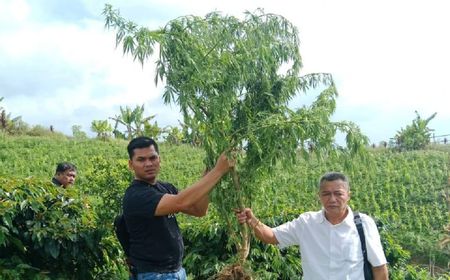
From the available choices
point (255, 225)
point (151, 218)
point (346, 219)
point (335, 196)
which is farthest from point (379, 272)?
point (151, 218)

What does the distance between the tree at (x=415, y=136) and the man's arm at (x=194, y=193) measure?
86.8ft

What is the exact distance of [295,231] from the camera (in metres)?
3.39

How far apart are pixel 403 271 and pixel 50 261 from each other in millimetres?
3031

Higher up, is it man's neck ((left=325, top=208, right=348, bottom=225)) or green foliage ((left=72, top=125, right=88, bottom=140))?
green foliage ((left=72, top=125, right=88, bottom=140))

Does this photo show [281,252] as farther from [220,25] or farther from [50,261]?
[220,25]

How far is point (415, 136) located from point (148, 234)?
26.9 meters

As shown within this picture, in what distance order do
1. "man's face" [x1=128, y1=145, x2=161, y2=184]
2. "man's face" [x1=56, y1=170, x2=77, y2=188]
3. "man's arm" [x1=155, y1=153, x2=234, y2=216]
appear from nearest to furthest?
"man's arm" [x1=155, y1=153, x2=234, y2=216], "man's face" [x1=128, y1=145, x2=161, y2=184], "man's face" [x1=56, y1=170, x2=77, y2=188]

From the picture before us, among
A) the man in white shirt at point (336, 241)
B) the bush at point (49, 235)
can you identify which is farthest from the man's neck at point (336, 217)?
the bush at point (49, 235)

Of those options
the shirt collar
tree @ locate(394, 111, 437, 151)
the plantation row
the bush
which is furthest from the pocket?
tree @ locate(394, 111, 437, 151)

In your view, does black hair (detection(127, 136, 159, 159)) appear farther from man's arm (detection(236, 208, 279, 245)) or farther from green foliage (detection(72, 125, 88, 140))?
green foliage (detection(72, 125, 88, 140))

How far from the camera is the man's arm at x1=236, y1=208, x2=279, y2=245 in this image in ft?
11.2

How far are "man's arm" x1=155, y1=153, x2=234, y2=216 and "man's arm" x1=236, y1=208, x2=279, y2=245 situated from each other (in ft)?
1.40

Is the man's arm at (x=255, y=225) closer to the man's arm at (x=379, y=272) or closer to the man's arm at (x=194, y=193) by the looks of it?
the man's arm at (x=194, y=193)

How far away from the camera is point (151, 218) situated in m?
3.25
